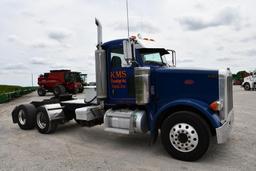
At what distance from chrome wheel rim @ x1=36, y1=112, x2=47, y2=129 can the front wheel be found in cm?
392

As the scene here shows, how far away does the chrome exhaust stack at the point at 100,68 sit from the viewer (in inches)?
234

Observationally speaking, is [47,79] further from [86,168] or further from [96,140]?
[86,168]

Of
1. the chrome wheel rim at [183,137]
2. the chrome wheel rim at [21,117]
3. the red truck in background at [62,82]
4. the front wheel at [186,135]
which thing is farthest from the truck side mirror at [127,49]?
the red truck in background at [62,82]

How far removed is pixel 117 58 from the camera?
5.85 meters

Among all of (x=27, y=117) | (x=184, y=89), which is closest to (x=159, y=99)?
(x=184, y=89)

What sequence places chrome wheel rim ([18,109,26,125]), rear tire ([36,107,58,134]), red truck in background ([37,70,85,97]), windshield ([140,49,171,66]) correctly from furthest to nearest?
red truck in background ([37,70,85,97]), chrome wheel rim ([18,109,26,125]), rear tire ([36,107,58,134]), windshield ([140,49,171,66])

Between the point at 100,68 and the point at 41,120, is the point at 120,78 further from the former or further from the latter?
the point at 41,120

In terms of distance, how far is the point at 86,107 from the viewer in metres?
6.54

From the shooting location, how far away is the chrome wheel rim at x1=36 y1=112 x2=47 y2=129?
7366mm

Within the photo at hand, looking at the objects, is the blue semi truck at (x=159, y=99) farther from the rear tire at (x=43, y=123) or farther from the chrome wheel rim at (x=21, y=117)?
the chrome wheel rim at (x=21, y=117)

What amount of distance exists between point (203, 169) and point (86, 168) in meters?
2.01

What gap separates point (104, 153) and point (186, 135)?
1.77 meters

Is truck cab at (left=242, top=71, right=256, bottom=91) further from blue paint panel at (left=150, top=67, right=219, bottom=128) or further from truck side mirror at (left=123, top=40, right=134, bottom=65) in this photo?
truck side mirror at (left=123, top=40, right=134, bottom=65)

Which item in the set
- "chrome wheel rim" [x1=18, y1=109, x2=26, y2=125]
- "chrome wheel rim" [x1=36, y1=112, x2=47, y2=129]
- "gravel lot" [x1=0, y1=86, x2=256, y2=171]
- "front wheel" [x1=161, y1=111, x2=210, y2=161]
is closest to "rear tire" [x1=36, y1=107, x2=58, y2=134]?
"chrome wheel rim" [x1=36, y1=112, x2=47, y2=129]
